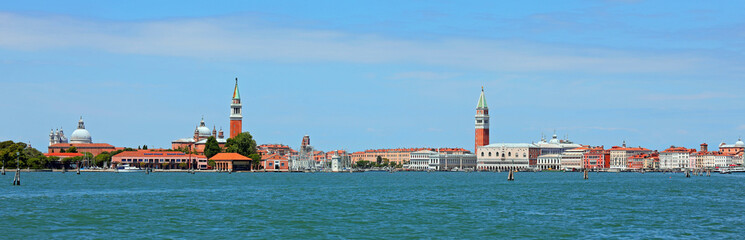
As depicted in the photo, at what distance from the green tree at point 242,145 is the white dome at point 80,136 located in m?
45.2

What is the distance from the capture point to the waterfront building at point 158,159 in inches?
5394

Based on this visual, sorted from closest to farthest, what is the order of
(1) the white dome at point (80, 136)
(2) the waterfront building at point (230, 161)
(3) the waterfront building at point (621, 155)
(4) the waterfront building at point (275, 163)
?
(2) the waterfront building at point (230, 161)
(4) the waterfront building at point (275, 163)
(1) the white dome at point (80, 136)
(3) the waterfront building at point (621, 155)

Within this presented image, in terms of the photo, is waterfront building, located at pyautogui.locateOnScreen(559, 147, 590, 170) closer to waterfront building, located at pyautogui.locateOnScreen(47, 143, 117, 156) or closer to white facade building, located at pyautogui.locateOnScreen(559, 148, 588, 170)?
white facade building, located at pyautogui.locateOnScreen(559, 148, 588, 170)

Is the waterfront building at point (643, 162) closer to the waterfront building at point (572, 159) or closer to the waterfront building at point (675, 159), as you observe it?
the waterfront building at point (675, 159)

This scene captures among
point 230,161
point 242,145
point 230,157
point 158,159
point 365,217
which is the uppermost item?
point 242,145

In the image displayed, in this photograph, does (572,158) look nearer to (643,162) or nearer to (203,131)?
(643,162)

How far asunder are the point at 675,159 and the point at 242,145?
8976 cm

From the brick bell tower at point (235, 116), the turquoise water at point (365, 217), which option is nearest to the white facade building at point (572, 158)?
the brick bell tower at point (235, 116)

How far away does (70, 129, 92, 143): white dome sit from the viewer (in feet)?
551

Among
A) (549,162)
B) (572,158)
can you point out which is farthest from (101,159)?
(549,162)

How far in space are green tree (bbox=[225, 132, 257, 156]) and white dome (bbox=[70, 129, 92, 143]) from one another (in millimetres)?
45222

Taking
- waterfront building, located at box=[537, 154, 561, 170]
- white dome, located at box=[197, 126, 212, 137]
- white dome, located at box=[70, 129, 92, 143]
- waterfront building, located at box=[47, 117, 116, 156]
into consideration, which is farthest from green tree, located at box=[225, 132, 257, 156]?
waterfront building, located at box=[537, 154, 561, 170]

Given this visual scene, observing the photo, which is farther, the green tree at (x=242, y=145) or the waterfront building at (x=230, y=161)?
the green tree at (x=242, y=145)

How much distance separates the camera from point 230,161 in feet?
419
